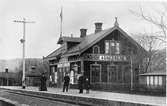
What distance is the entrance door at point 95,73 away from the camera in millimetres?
43406

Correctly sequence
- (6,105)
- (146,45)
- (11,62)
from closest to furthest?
(6,105), (146,45), (11,62)

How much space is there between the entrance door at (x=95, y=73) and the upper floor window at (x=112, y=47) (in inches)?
102

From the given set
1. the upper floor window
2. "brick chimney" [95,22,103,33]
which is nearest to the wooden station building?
the upper floor window

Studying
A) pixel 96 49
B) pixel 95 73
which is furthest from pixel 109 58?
pixel 95 73

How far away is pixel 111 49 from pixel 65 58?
699cm

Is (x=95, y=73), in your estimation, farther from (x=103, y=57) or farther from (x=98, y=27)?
(x=98, y=27)

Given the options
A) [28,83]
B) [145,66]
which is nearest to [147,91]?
[145,66]

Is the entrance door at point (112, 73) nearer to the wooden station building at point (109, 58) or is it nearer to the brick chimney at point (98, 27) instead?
the wooden station building at point (109, 58)

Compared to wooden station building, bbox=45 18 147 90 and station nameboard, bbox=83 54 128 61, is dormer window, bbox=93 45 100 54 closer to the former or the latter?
wooden station building, bbox=45 18 147 90

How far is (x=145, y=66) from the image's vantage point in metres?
43.3

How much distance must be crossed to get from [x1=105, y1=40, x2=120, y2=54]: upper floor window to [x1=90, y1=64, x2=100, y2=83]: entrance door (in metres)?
2.58

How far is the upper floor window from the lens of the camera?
4547 cm

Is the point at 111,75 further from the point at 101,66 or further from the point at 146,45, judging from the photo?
the point at 146,45

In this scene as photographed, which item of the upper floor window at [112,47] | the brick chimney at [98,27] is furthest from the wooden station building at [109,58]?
the brick chimney at [98,27]
